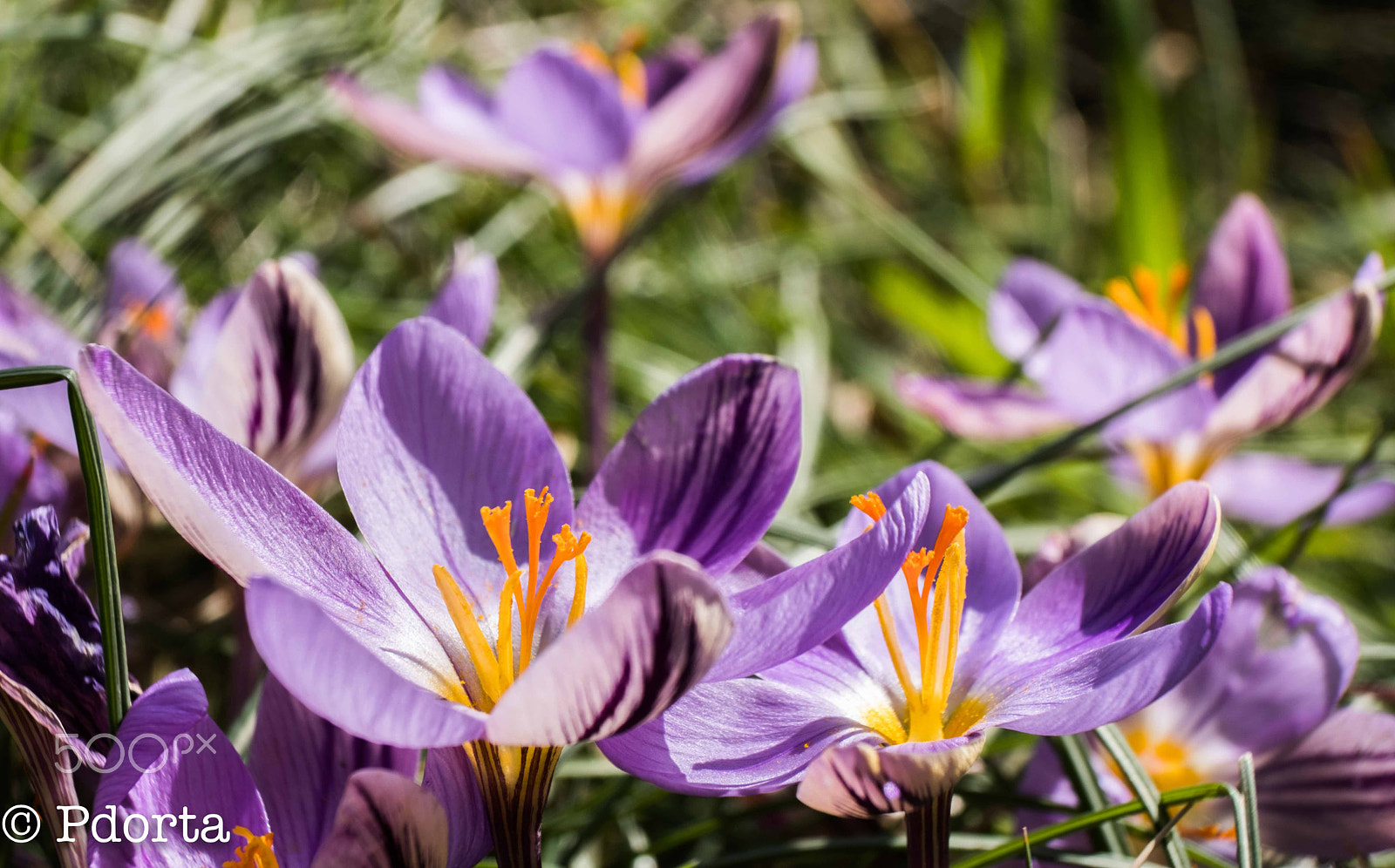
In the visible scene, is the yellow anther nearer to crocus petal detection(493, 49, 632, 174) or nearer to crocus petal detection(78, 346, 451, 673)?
crocus petal detection(78, 346, 451, 673)

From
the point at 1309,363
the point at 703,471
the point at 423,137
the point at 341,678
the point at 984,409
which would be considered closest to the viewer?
the point at 341,678

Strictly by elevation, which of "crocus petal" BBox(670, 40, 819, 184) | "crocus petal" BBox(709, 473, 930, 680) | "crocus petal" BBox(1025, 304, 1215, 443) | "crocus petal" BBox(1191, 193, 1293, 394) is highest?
"crocus petal" BBox(670, 40, 819, 184)

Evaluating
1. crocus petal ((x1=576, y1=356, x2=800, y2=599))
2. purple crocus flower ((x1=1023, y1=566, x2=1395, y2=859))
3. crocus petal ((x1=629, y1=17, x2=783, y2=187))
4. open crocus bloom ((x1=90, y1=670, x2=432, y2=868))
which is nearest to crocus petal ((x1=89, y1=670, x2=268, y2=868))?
open crocus bloom ((x1=90, y1=670, x2=432, y2=868))

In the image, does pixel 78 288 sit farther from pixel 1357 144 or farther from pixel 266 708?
pixel 1357 144

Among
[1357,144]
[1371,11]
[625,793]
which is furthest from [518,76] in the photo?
[1371,11]

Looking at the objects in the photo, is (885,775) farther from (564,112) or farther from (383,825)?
(564,112)

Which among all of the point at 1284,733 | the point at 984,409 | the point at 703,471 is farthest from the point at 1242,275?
the point at 703,471

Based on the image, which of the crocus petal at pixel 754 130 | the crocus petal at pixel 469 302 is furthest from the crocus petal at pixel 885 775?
the crocus petal at pixel 754 130
